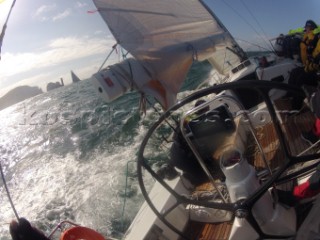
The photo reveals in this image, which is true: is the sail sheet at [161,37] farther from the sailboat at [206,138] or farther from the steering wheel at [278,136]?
the steering wheel at [278,136]

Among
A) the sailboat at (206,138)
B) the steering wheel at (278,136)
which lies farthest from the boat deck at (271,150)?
the steering wheel at (278,136)

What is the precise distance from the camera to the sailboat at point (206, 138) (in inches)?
62.6

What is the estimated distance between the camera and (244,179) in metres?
1.78

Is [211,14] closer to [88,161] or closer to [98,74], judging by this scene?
[98,74]

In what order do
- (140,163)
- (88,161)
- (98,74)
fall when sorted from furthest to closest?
(88,161)
(98,74)
(140,163)

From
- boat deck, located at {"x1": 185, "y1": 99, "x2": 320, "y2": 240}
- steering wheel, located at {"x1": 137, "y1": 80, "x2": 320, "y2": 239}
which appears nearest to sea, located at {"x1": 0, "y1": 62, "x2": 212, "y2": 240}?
boat deck, located at {"x1": 185, "y1": 99, "x2": 320, "y2": 240}

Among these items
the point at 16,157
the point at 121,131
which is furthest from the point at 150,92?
the point at 16,157

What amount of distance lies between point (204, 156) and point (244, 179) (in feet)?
2.16

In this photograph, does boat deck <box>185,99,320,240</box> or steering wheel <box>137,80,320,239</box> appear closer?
steering wheel <box>137,80,320,239</box>

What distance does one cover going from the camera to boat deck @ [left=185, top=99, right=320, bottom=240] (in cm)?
268

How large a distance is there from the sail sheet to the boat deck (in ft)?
3.69

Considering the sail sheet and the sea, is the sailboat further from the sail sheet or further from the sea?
the sea

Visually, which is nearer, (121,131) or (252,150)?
(252,150)

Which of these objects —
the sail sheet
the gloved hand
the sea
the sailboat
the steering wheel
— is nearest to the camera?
the steering wheel
